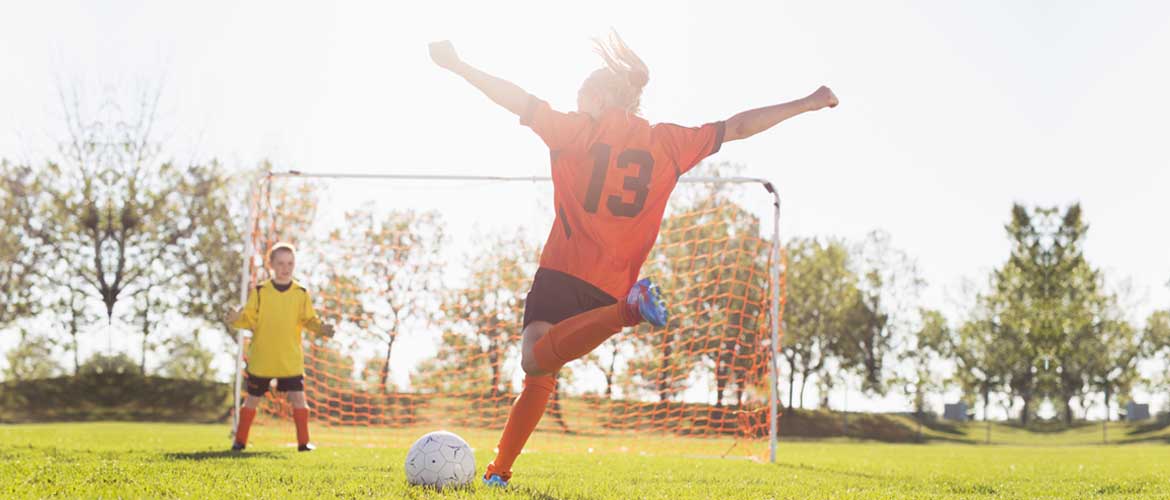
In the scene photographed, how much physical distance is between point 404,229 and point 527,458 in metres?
9.80

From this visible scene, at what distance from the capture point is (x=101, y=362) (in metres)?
16.4

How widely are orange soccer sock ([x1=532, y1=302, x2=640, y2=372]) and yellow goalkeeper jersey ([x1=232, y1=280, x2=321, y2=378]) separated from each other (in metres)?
4.00

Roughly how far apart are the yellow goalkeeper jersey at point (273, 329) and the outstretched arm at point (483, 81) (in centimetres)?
400

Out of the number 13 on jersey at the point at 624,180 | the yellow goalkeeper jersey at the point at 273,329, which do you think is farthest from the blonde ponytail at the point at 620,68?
the yellow goalkeeper jersey at the point at 273,329

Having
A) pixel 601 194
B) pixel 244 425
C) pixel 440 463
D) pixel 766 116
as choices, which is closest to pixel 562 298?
pixel 601 194

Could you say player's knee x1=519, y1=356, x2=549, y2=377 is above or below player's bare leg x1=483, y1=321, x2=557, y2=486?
above

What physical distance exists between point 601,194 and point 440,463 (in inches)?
56.9

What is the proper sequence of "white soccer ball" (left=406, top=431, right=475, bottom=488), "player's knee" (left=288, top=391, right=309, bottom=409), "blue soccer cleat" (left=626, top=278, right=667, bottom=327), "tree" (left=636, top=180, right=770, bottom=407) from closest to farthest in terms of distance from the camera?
1. "blue soccer cleat" (left=626, top=278, right=667, bottom=327)
2. "white soccer ball" (left=406, top=431, right=475, bottom=488)
3. "player's knee" (left=288, top=391, right=309, bottom=409)
4. "tree" (left=636, top=180, right=770, bottom=407)

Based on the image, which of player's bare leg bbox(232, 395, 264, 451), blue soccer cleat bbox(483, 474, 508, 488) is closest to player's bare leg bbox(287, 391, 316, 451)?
player's bare leg bbox(232, 395, 264, 451)

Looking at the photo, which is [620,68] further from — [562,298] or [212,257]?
[212,257]

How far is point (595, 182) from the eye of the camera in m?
3.84

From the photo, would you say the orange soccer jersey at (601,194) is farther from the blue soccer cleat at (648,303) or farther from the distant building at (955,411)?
the distant building at (955,411)

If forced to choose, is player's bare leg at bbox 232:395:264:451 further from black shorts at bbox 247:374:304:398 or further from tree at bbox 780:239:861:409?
tree at bbox 780:239:861:409

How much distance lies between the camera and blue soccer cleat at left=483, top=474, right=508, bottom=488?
13.2ft
